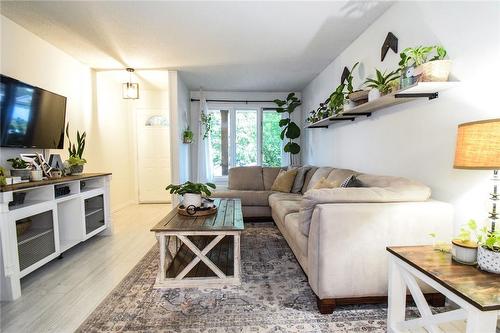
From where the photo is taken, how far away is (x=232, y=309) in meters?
1.74

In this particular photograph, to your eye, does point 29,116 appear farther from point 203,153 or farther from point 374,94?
point 374,94

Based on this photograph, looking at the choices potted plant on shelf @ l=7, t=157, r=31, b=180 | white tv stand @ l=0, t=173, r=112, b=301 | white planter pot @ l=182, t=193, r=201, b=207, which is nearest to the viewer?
white tv stand @ l=0, t=173, r=112, b=301

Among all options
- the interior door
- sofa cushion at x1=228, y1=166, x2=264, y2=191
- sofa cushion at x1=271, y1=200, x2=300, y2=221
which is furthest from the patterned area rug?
the interior door

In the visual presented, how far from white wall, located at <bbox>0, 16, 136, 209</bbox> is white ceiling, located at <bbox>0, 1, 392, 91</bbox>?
161mm

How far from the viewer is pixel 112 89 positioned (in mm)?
4770

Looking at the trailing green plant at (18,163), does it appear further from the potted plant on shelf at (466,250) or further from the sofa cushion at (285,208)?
the potted plant on shelf at (466,250)

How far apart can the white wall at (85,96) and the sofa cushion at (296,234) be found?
9.22ft

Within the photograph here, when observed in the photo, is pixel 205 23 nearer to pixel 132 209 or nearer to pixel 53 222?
pixel 53 222

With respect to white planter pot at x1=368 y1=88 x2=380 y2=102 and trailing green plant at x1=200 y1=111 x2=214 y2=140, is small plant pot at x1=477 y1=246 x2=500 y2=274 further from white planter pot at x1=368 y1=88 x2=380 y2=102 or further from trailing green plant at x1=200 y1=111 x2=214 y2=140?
trailing green plant at x1=200 y1=111 x2=214 y2=140

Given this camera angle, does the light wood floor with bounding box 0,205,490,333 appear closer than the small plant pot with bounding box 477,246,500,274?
No

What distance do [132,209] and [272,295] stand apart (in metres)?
3.95

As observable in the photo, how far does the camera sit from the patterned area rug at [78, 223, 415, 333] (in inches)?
61.6

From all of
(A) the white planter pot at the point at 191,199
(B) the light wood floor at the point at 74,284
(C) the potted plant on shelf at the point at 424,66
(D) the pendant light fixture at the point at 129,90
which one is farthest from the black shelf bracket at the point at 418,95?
(D) the pendant light fixture at the point at 129,90

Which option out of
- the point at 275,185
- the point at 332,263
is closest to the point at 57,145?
the point at 275,185
